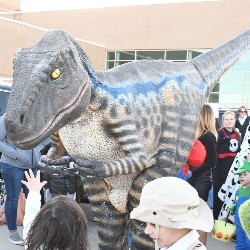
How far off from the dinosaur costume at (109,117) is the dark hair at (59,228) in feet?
1.24

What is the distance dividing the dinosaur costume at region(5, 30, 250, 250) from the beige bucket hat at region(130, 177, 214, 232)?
2.32 ft

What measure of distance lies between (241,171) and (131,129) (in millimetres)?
1954

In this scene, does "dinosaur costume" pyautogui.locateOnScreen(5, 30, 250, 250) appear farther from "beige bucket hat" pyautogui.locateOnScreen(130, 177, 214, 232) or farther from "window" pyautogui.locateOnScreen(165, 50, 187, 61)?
"window" pyautogui.locateOnScreen(165, 50, 187, 61)

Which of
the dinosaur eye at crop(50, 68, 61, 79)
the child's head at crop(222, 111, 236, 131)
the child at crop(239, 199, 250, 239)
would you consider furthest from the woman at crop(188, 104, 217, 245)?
the dinosaur eye at crop(50, 68, 61, 79)

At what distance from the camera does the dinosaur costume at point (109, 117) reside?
2502mm

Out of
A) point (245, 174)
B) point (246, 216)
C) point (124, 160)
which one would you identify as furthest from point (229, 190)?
point (124, 160)

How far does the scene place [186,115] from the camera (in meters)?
3.10

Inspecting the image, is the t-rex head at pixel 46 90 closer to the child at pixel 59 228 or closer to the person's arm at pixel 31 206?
the child at pixel 59 228

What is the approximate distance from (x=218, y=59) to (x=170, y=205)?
5.85ft

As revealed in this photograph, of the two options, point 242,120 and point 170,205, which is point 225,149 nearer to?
point 242,120

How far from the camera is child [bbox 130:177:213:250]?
6.60ft

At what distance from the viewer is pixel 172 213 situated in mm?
2012

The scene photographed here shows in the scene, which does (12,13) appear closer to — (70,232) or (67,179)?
(67,179)

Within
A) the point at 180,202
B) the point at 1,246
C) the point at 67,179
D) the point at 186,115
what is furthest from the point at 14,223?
the point at 180,202
